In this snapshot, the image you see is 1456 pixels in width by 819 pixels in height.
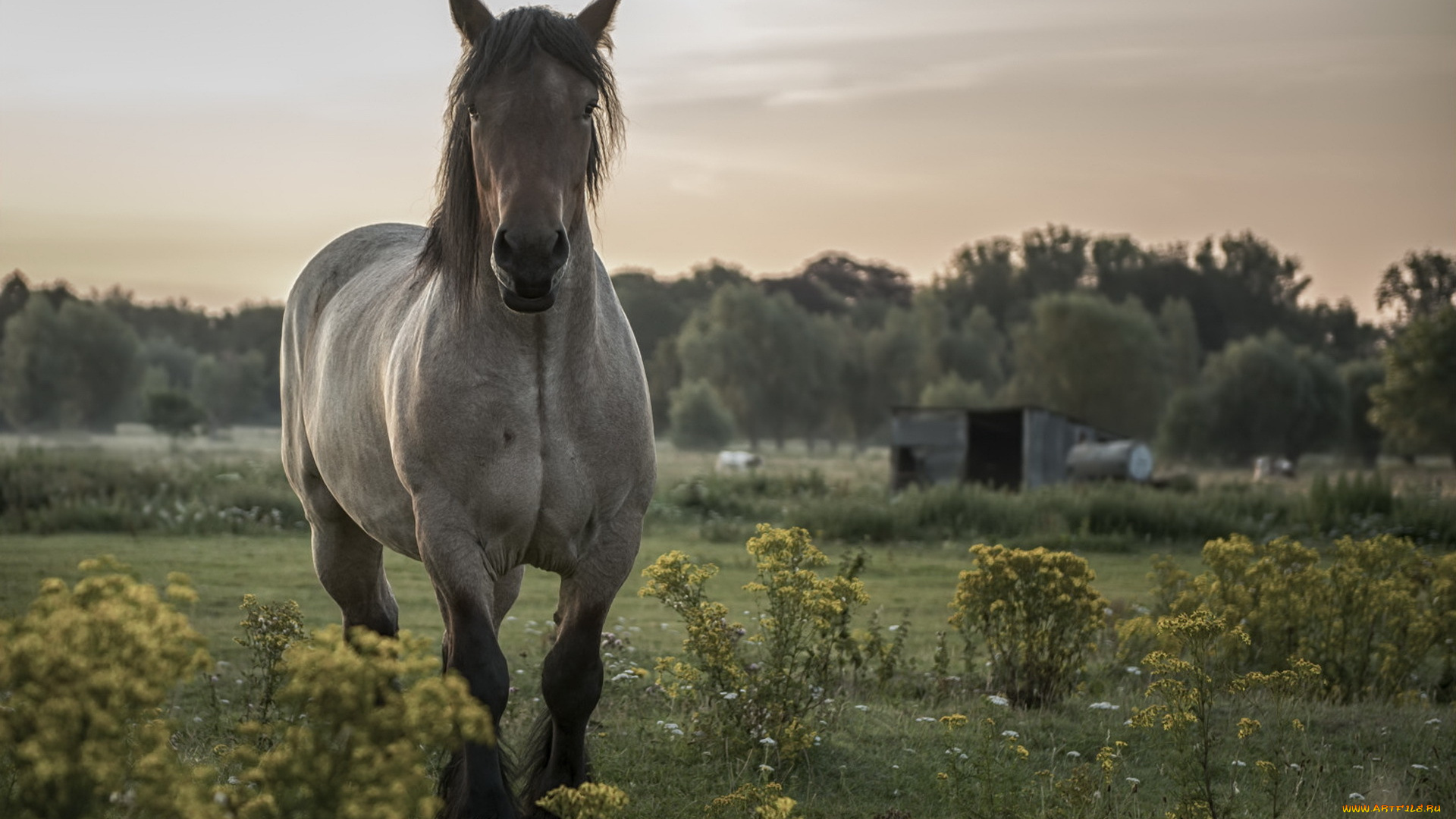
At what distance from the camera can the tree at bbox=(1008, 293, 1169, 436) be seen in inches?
2660

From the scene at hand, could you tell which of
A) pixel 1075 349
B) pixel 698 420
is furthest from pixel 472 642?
pixel 698 420

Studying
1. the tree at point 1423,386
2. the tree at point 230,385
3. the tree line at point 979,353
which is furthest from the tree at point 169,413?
the tree at point 1423,386

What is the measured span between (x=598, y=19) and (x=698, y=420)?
263 feet

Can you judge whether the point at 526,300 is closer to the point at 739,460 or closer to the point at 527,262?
the point at 527,262

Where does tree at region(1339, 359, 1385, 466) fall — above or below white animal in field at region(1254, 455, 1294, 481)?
above

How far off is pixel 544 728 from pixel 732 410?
89.1 m

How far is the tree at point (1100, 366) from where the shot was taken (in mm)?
67562

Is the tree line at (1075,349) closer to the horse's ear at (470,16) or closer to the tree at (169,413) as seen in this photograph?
the tree at (169,413)

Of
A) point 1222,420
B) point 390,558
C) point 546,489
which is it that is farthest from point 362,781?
point 1222,420

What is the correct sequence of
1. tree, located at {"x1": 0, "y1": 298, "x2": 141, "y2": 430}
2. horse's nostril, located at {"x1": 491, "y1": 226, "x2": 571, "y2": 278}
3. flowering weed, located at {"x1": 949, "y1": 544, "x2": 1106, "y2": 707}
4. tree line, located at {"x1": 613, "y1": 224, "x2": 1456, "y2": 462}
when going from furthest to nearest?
tree, located at {"x1": 0, "y1": 298, "x2": 141, "y2": 430} → tree line, located at {"x1": 613, "y1": 224, "x2": 1456, "y2": 462} → flowering weed, located at {"x1": 949, "y1": 544, "x2": 1106, "y2": 707} → horse's nostril, located at {"x1": 491, "y1": 226, "x2": 571, "y2": 278}

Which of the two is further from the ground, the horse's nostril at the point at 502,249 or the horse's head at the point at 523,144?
the horse's head at the point at 523,144

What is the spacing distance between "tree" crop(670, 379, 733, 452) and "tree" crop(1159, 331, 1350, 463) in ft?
101

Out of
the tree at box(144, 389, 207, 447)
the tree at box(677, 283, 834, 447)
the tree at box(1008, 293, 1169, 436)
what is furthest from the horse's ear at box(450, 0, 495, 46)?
the tree at box(677, 283, 834, 447)

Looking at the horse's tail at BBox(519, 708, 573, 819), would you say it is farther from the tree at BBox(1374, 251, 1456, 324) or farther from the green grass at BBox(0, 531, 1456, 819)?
the tree at BBox(1374, 251, 1456, 324)
